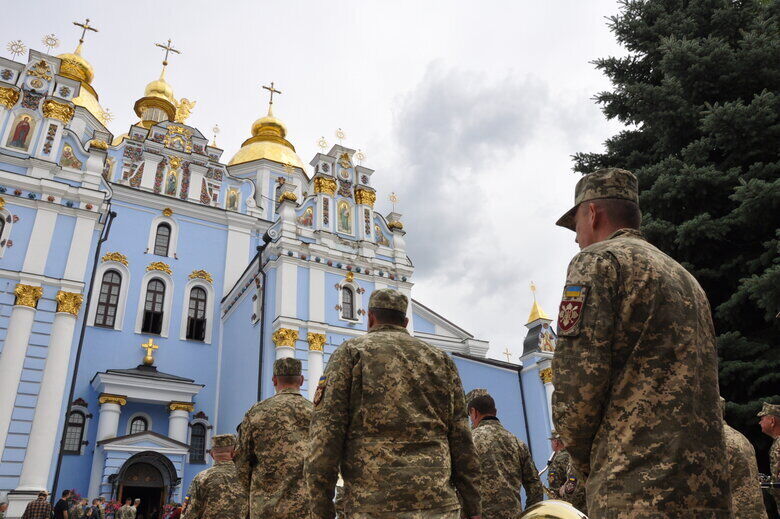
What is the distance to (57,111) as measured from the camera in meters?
17.6

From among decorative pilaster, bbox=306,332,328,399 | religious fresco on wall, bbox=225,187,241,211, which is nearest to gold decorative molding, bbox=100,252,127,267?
religious fresco on wall, bbox=225,187,241,211

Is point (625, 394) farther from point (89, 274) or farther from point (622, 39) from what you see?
point (89, 274)

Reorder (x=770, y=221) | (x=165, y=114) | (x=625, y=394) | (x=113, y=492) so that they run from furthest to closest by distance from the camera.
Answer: (x=165, y=114) → (x=113, y=492) → (x=770, y=221) → (x=625, y=394)

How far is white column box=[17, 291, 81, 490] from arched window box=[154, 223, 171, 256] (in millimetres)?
5312

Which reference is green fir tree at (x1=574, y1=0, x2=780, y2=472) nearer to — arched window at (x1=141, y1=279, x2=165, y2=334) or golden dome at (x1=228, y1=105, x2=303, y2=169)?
arched window at (x1=141, y1=279, x2=165, y2=334)

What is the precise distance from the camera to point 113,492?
1543 centimetres

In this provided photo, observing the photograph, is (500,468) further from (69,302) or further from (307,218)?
(69,302)

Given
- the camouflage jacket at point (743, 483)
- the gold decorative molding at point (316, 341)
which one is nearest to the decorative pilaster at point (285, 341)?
the gold decorative molding at point (316, 341)

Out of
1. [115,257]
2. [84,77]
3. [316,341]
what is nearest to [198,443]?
[316,341]

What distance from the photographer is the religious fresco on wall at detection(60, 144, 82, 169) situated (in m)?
17.1

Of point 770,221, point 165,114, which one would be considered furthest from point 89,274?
point 770,221

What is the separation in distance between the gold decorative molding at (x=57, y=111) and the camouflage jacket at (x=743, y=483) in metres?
19.2

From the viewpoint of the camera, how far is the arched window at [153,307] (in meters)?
19.4

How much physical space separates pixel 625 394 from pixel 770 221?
850 cm
